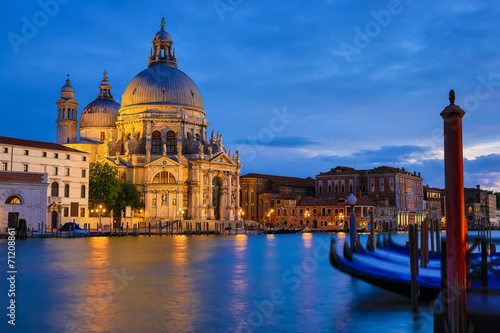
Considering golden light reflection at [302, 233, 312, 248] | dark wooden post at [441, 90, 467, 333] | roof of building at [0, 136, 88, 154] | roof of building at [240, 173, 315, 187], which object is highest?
roof of building at [0, 136, 88, 154]

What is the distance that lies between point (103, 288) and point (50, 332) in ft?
16.1

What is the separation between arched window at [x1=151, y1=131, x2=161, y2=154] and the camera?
194 feet

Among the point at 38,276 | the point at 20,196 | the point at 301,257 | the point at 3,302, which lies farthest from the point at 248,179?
the point at 3,302

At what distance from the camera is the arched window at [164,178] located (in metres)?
55.7

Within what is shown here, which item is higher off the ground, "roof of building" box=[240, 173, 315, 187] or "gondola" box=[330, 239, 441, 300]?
"roof of building" box=[240, 173, 315, 187]

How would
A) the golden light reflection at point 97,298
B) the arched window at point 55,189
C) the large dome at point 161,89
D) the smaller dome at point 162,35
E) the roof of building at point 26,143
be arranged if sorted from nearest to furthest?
1. the golden light reflection at point 97,298
2. the roof of building at point 26,143
3. the arched window at point 55,189
4. the large dome at point 161,89
5. the smaller dome at point 162,35

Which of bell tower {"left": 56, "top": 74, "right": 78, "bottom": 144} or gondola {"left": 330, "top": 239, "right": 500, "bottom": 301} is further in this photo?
bell tower {"left": 56, "top": 74, "right": 78, "bottom": 144}

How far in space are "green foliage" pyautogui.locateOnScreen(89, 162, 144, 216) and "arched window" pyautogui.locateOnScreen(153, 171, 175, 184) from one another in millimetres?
2215

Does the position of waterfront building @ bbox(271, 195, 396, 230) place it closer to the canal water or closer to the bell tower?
the bell tower

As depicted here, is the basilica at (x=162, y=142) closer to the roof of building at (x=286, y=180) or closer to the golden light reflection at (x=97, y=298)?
the roof of building at (x=286, y=180)

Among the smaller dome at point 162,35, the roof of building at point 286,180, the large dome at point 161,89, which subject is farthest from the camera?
the roof of building at point 286,180

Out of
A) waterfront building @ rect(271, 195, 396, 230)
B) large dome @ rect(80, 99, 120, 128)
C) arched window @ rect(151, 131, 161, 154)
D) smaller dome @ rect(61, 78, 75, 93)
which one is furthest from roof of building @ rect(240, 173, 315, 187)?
smaller dome @ rect(61, 78, 75, 93)

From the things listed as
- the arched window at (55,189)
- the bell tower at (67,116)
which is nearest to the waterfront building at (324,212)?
the bell tower at (67,116)

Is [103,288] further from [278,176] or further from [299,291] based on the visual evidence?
[278,176]
